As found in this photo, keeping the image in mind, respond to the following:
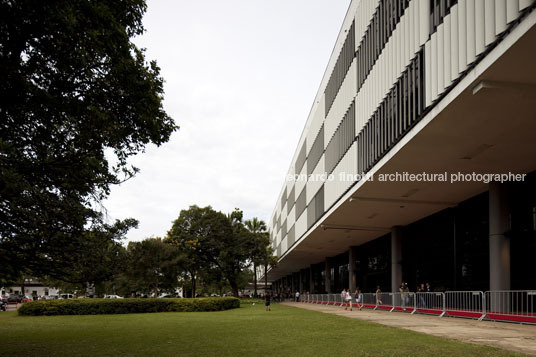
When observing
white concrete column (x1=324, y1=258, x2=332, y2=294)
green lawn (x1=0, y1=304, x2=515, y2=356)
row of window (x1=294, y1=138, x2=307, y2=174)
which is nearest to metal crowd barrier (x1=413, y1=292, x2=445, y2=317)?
green lawn (x1=0, y1=304, x2=515, y2=356)

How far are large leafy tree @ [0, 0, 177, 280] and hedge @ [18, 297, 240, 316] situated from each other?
64.6 feet

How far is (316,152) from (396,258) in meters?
10.6

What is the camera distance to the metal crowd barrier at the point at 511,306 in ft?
49.9

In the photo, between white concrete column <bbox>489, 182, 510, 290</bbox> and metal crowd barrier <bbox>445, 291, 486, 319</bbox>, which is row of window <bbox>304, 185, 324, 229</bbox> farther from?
white concrete column <bbox>489, 182, 510, 290</bbox>

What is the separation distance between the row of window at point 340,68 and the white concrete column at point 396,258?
9771 millimetres

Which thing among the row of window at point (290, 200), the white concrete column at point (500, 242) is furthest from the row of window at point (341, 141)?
the row of window at point (290, 200)

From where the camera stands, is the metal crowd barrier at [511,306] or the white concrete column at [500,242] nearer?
the metal crowd barrier at [511,306]

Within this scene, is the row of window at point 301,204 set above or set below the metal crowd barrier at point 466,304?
above

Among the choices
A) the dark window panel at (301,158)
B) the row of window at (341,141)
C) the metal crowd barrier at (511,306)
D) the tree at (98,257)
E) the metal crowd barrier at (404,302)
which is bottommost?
the metal crowd barrier at (404,302)

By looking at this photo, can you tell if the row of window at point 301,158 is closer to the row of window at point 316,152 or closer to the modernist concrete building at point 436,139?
the row of window at point 316,152

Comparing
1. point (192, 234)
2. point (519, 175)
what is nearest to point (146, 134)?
point (519, 175)

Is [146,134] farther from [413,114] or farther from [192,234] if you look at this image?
[192,234]

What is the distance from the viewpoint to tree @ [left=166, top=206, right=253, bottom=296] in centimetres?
4925

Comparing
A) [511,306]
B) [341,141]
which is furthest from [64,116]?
[341,141]
